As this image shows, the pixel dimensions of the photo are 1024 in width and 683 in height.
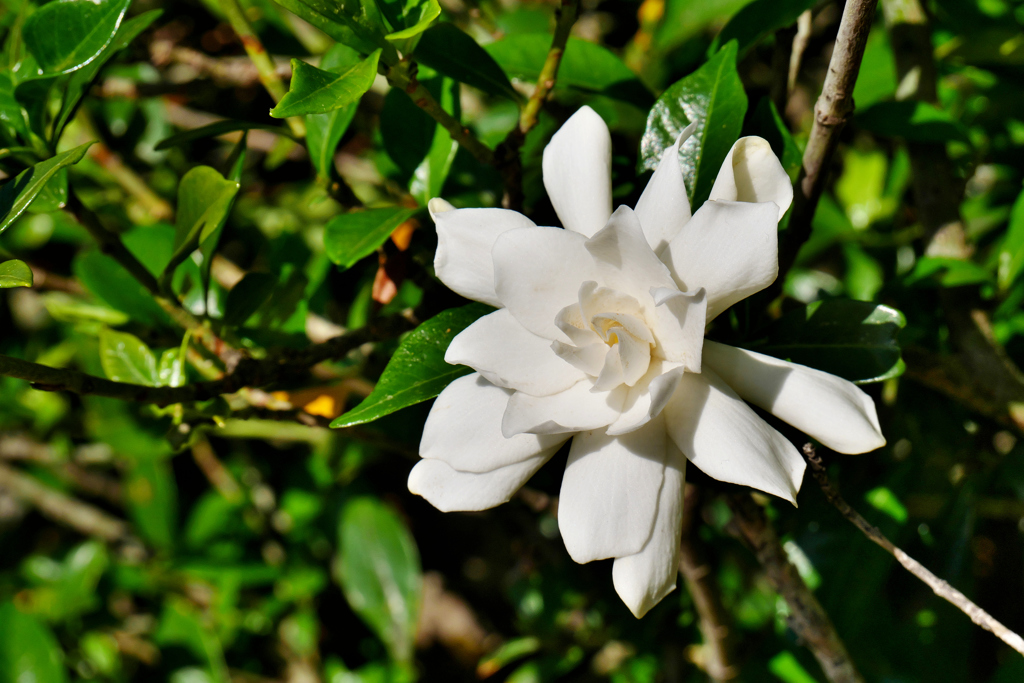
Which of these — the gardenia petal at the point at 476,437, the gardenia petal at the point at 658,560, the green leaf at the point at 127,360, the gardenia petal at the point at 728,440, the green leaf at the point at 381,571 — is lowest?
the green leaf at the point at 381,571

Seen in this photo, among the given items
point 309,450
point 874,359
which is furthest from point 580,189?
point 309,450

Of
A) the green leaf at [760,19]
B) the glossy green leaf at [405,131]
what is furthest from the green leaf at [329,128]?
the green leaf at [760,19]

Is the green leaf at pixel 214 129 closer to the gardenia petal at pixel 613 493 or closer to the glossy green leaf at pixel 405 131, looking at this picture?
the glossy green leaf at pixel 405 131

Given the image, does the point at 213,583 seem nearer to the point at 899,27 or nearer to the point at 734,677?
the point at 734,677

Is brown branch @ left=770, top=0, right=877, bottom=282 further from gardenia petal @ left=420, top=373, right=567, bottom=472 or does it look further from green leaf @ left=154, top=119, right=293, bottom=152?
green leaf @ left=154, top=119, right=293, bottom=152

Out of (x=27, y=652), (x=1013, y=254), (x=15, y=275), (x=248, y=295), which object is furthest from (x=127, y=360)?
(x=1013, y=254)
